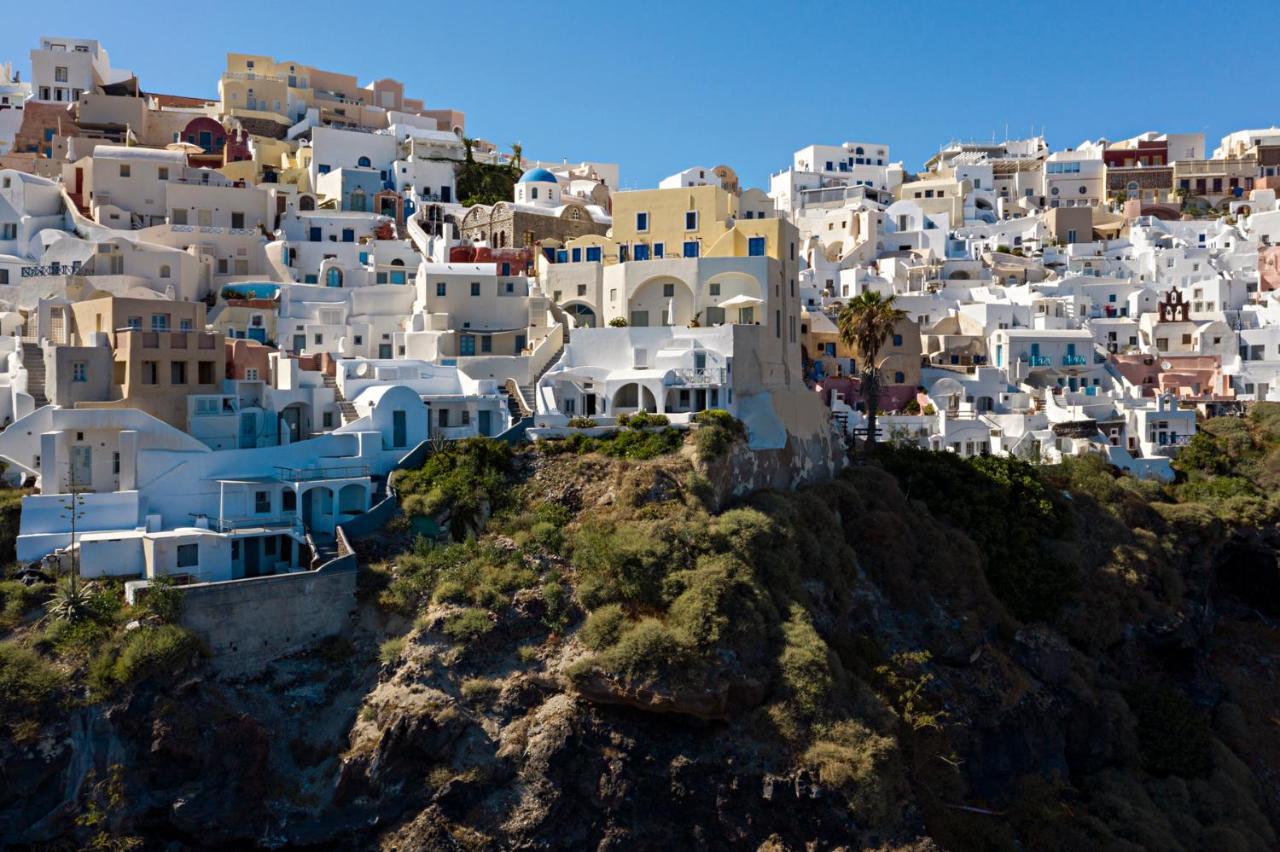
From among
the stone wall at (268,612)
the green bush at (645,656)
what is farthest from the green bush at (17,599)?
the green bush at (645,656)

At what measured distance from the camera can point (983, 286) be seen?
232 feet

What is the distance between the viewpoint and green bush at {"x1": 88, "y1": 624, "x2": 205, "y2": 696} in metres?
29.6

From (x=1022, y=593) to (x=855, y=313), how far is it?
1353 centimetres

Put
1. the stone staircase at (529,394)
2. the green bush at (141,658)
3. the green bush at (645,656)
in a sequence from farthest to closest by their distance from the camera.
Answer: the stone staircase at (529,394)
the green bush at (645,656)
the green bush at (141,658)

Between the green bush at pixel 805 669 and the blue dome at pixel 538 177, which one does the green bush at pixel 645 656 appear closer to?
the green bush at pixel 805 669

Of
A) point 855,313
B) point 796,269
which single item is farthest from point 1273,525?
point 796,269

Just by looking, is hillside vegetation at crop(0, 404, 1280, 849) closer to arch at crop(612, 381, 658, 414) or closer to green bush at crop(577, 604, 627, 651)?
green bush at crop(577, 604, 627, 651)

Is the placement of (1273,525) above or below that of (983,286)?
below

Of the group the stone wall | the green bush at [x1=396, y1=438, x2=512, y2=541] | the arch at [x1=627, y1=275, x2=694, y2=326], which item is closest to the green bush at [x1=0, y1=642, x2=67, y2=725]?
the stone wall

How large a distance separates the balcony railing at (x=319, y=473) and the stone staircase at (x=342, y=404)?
2810 millimetres

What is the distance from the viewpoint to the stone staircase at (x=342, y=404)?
40656mm

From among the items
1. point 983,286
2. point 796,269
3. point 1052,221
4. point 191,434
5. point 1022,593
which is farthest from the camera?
point 1052,221

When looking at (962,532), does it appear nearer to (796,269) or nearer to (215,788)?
(796,269)

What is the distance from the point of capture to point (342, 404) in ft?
136
